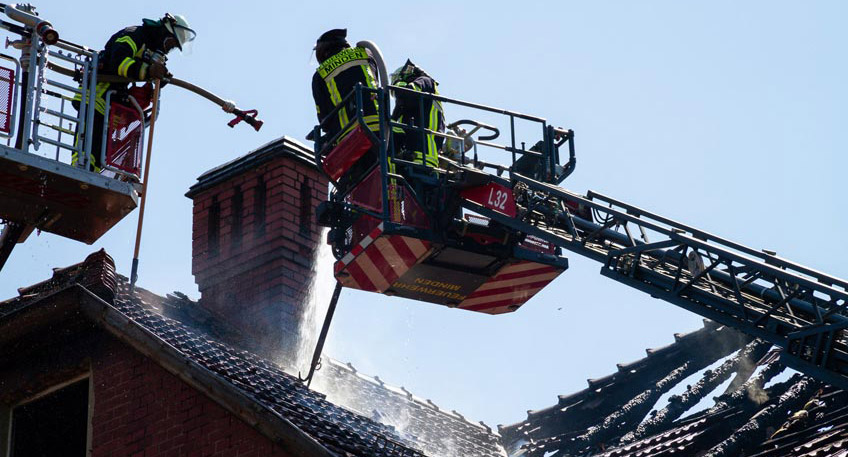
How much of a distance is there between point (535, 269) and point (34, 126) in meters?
4.84

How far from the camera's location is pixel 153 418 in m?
13.2

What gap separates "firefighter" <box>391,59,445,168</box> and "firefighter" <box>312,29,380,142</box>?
27 centimetres

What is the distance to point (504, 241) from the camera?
15242mm

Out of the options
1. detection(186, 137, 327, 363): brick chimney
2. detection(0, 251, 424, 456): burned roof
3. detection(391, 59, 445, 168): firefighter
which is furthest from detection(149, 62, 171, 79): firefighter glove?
detection(186, 137, 327, 363): brick chimney

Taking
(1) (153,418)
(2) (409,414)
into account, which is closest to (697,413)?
(2) (409,414)

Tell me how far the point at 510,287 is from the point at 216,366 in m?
3.48

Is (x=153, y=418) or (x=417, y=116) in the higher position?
(x=417, y=116)

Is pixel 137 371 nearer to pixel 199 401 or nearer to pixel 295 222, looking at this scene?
pixel 199 401

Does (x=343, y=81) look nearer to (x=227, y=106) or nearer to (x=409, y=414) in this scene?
(x=227, y=106)

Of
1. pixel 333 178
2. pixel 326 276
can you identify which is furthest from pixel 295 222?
pixel 333 178

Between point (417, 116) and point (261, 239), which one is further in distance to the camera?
point (261, 239)

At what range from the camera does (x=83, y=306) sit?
13.5 m

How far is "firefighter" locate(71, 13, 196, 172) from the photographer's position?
47.8 feet

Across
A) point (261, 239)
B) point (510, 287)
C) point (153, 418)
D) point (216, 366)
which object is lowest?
point (153, 418)
